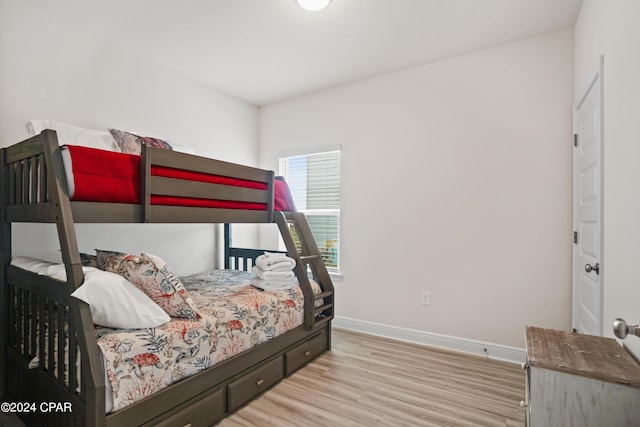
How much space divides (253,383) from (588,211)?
7.94 ft

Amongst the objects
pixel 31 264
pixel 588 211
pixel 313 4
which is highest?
pixel 313 4

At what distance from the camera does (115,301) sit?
1.53 m

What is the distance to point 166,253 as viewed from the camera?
326 cm

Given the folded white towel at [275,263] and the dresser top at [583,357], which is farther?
the folded white towel at [275,263]

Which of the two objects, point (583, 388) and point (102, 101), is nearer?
point (583, 388)

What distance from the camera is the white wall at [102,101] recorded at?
2.26 m

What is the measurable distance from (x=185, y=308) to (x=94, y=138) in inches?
60.2

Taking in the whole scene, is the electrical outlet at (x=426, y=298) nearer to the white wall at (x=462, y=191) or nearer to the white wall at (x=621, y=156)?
the white wall at (x=462, y=191)

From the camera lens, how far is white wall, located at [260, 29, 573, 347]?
8.47 ft

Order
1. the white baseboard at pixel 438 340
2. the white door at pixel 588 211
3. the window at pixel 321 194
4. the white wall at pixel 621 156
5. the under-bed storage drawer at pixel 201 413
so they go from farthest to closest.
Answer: the window at pixel 321 194, the white baseboard at pixel 438 340, the white door at pixel 588 211, the under-bed storage drawer at pixel 201 413, the white wall at pixel 621 156

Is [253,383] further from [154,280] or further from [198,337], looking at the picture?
[154,280]

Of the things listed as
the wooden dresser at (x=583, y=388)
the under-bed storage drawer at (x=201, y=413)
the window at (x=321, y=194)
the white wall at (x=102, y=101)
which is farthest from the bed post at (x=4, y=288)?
the wooden dresser at (x=583, y=388)

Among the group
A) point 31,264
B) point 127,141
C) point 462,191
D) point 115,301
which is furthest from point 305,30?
point 31,264

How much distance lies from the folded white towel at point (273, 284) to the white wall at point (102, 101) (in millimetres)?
1182
